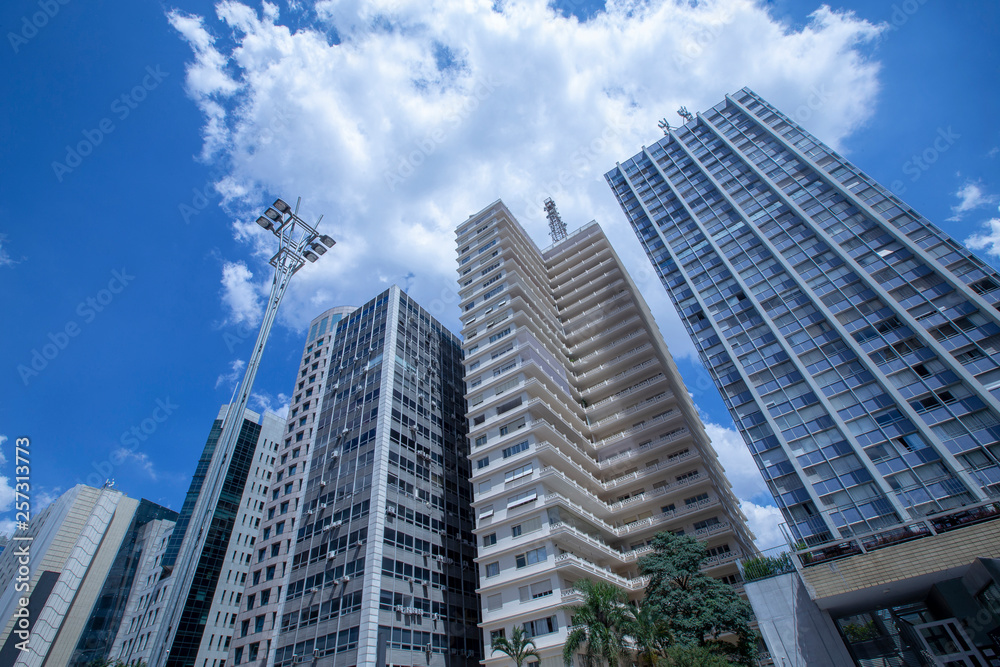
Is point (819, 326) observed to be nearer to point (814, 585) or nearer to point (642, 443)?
point (642, 443)

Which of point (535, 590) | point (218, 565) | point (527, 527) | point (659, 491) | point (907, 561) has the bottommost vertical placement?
point (907, 561)

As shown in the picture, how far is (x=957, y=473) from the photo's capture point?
1318 inches

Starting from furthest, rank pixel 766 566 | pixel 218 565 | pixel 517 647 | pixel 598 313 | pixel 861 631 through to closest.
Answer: pixel 598 313, pixel 218 565, pixel 517 647, pixel 861 631, pixel 766 566

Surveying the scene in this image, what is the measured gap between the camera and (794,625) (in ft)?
73.4

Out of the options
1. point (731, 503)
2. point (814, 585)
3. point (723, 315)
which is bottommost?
point (814, 585)

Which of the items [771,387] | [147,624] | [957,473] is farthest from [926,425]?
[147,624]

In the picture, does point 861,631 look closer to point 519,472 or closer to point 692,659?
point 692,659

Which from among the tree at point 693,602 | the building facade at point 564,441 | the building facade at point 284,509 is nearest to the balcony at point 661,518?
the building facade at point 564,441

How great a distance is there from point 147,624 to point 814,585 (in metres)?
73.3

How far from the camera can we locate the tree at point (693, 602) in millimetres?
29531

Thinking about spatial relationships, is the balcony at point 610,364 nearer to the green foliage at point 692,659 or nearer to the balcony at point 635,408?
the balcony at point 635,408

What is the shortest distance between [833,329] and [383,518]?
141 ft

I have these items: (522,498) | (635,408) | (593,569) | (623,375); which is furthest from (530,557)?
(623,375)

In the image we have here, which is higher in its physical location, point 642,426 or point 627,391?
point 627,391
